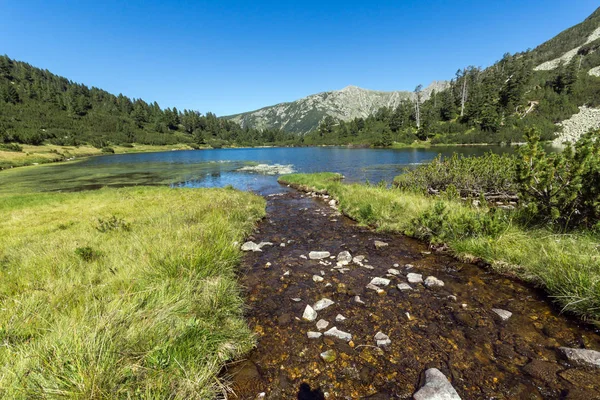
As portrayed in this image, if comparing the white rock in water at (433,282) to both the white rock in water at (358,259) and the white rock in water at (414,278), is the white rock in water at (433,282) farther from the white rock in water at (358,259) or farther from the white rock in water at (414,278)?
the white rock in water at (358,259)

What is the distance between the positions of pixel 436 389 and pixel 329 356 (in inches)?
66.4

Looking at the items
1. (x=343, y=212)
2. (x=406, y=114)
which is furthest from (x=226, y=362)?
(x=406, y=114)

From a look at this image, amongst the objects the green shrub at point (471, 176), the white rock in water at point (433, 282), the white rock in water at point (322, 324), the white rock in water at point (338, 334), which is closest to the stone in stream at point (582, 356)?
the white rock in water at point (433, 282)

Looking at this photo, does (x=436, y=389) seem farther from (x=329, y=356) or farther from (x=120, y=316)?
(x=120, y=316)

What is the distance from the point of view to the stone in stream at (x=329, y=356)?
4277 mm

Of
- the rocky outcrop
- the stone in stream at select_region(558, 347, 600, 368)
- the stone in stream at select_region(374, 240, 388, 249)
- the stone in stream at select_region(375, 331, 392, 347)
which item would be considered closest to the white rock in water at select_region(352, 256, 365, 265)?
the stone in stream at select_region(374, 240, 388, 249)

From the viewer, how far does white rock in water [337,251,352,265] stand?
26.8ft

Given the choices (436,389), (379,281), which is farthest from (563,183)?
(436,389)

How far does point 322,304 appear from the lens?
5812mm

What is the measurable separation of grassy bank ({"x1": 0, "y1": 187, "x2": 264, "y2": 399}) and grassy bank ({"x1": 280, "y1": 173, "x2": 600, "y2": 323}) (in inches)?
271

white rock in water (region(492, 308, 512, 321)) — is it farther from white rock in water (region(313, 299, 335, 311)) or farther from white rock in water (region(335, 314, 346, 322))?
white rock in water (region(313, 299, 335, 311))

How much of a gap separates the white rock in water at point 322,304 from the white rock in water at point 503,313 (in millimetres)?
3574

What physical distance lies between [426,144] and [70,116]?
251590 mm

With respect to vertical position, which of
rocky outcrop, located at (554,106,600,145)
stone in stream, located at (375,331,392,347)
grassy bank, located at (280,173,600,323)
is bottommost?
stone in stream, located at (375,331,392,347)
